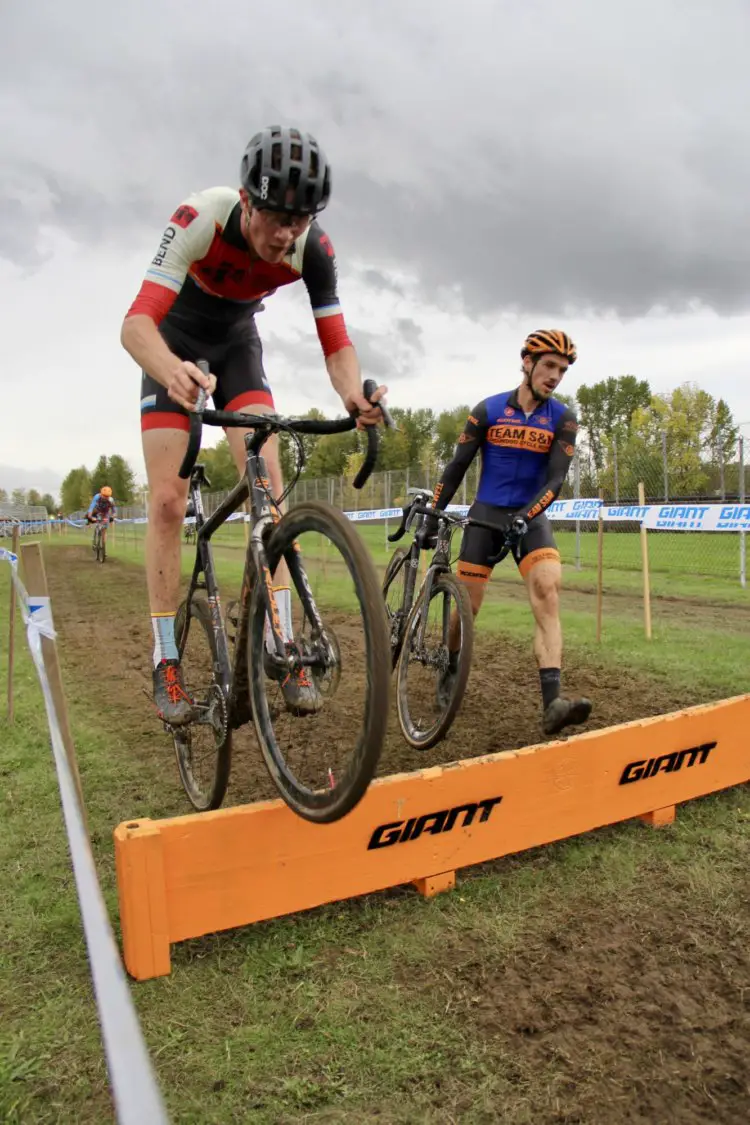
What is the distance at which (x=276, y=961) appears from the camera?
2.74m

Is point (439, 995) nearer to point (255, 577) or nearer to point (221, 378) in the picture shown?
point (255, 577)

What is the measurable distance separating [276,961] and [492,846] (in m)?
1.07

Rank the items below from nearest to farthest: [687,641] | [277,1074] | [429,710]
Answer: [277,1074] → [429,710] → [687,641]

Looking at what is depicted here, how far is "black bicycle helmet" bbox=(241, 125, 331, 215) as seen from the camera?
101 inches

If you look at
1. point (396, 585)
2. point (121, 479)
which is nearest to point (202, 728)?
point (396, 585)

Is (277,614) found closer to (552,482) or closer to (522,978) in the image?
(522,978)

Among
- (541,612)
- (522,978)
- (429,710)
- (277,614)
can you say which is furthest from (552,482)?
(522,978)

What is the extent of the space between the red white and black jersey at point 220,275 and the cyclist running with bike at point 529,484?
71.9 inches

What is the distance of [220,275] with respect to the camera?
322 cm

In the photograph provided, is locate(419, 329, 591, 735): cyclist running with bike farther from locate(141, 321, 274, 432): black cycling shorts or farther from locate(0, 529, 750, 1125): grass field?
locate(141, 321, 274, 432): black cycling shorts

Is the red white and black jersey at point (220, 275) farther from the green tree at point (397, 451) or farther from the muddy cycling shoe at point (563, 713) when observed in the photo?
the green tree at point (397, 451)

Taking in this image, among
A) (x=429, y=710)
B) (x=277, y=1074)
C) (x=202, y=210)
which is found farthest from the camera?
(x=429, y=710)

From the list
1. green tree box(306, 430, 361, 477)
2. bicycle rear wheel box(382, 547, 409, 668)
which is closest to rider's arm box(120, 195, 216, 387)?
bicycle rear wheel box(382, 547, 409, 668)

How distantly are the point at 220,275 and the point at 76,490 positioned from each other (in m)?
154
